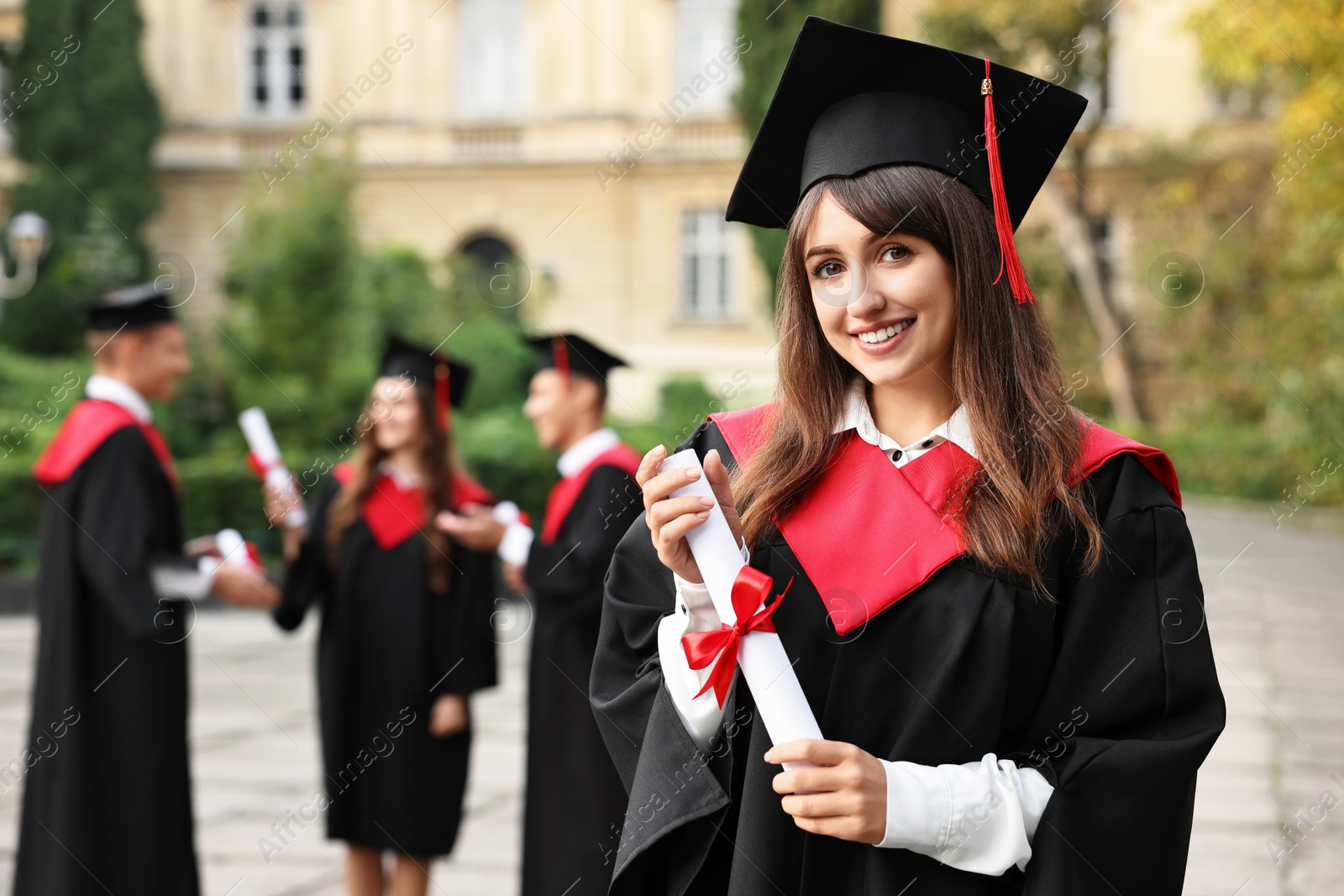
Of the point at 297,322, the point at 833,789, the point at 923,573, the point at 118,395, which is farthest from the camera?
the point at 297,322

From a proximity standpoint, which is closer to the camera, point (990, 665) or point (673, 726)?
point (990, 665)

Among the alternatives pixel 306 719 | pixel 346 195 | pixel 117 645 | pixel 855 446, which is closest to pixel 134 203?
pixel 346 195

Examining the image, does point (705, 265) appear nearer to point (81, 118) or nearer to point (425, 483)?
point (81, 118)

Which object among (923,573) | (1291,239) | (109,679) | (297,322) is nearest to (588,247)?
(297,322)

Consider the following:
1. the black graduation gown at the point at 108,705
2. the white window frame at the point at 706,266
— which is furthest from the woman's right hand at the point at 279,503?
the white window frame at the point at 706,266

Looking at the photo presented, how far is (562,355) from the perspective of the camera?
456cm

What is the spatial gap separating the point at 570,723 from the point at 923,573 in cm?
250

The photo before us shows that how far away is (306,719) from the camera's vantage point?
7.60 meters

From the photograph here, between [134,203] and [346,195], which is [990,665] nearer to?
[346,195]

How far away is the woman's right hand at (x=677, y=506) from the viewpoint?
1.62 m

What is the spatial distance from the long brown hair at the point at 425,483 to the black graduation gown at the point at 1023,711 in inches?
103

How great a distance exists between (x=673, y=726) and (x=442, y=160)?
24.0 m

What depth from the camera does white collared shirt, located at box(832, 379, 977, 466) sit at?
184 cm

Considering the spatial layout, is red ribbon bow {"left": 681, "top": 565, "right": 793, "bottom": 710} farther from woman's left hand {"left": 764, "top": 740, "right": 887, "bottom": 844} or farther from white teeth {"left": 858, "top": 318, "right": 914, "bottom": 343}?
white teeth {"left": 858, "top": 318, "right": 914, "bottom": 343}
